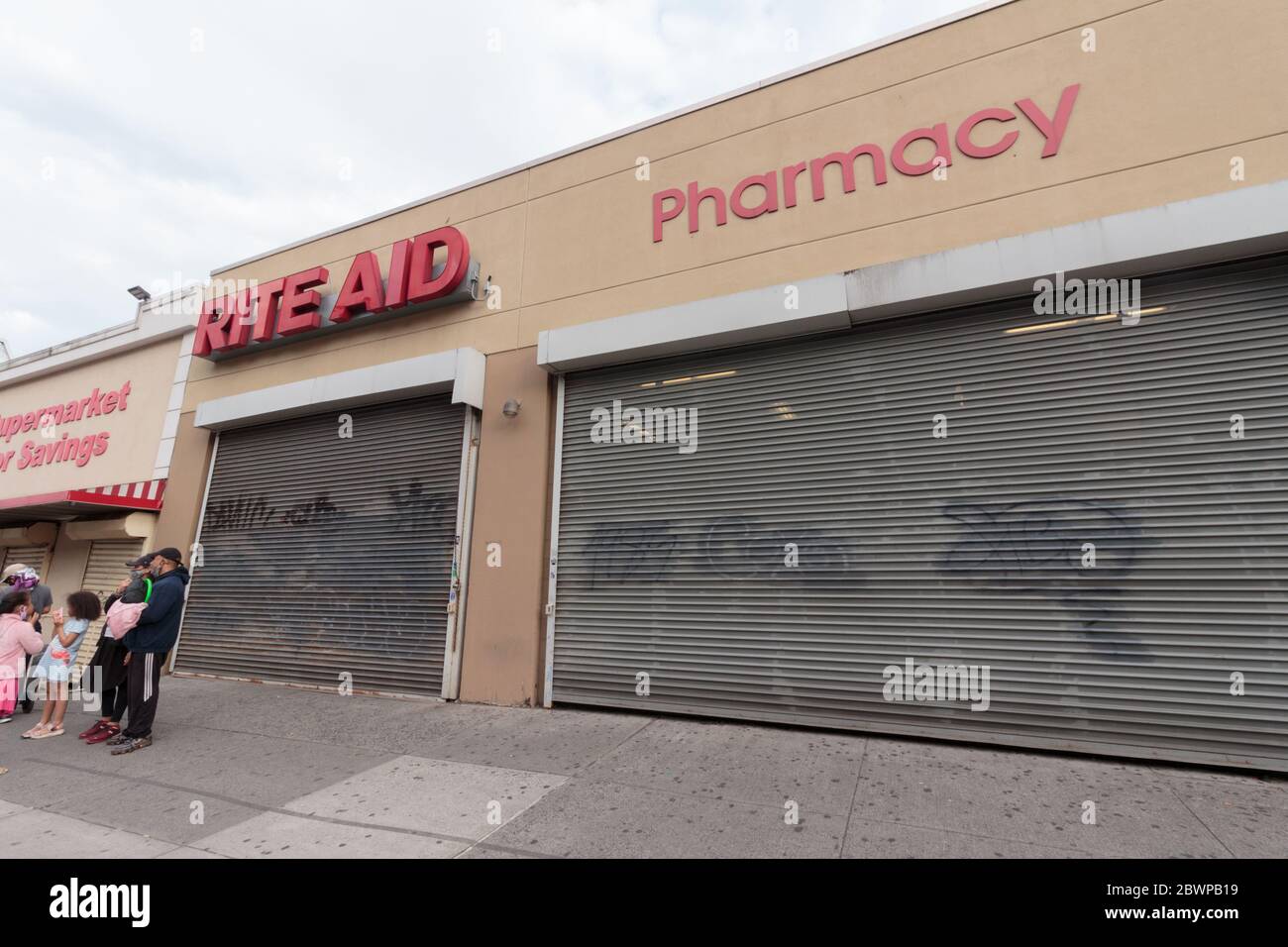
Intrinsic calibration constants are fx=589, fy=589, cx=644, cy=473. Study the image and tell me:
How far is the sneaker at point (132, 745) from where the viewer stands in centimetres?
542

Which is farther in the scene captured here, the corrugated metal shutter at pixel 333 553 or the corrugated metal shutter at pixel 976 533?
the corrugated metal shutter at pixel 333 553

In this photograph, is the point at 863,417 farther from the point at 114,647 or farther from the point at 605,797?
the point at 114,647

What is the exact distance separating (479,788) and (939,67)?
26.2 ft

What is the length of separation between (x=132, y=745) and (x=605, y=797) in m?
4.78

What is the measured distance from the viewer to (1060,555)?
491 cm

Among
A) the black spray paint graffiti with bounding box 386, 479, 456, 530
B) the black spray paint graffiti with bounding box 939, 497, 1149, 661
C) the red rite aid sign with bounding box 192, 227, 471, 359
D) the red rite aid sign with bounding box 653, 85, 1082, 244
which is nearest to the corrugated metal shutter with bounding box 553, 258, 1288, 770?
the black spray paint graffiti with bounding box 939, 497, 1149, 661

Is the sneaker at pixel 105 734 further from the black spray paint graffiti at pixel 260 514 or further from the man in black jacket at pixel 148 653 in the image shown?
the black spray paint graffiti at pixel 260 514

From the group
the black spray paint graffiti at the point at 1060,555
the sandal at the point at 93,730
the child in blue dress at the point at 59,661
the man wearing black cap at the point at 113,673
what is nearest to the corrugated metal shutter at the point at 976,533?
the black spray paint graffiti at the point at 1060,555

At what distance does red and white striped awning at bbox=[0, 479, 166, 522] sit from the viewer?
9375mm

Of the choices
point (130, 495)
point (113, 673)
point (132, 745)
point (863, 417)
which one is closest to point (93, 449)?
point (130, 495)

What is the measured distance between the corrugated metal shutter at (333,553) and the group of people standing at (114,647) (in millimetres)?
2099

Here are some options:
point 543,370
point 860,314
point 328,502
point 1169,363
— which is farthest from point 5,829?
point 1169,363

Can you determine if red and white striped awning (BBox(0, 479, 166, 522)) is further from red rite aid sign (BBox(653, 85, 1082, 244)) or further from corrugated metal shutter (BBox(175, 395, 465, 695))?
red rite aid sign (BBox(653, 85, 1082, 244))

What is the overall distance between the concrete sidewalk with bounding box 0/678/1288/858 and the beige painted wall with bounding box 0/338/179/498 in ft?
22.3
